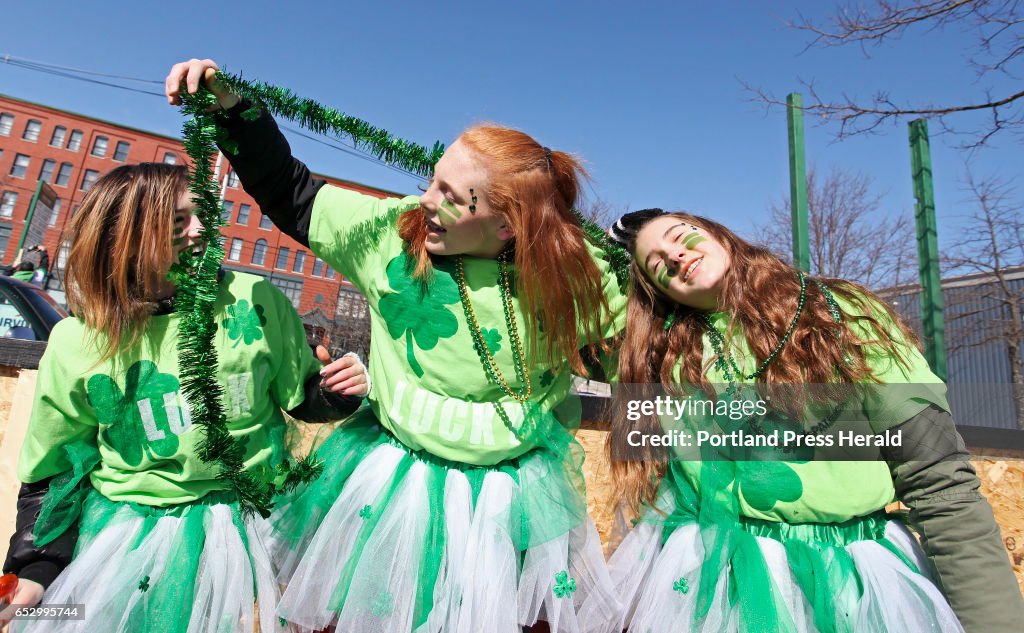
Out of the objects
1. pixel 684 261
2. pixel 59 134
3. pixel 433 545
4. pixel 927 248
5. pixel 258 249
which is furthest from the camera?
pixel 59 134

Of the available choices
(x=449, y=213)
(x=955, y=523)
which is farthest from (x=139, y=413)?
(x=955, y=523)

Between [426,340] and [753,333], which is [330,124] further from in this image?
[753,333]

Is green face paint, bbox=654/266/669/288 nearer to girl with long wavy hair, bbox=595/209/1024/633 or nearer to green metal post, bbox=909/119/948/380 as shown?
girl with long wavy hair, bbox=595/209/1024/633

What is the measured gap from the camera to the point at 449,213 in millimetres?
1488

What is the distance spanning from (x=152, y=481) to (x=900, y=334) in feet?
6.46

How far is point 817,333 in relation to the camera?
4.97ft

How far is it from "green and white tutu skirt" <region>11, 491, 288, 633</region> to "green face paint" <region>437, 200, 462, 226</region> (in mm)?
918

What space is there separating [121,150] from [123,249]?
43.4 meters

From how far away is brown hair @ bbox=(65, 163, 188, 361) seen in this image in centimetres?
143

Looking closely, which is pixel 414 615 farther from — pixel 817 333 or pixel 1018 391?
pixel 1018 391

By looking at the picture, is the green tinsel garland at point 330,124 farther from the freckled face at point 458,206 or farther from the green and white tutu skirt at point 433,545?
the green and white tutu skirt at point 433,545

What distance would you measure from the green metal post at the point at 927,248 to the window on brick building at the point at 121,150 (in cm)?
4250

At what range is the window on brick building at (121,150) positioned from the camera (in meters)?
35.7

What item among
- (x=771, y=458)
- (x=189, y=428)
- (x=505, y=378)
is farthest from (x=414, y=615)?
(x=771, y=458)
